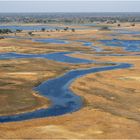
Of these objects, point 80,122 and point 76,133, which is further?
point 80,122

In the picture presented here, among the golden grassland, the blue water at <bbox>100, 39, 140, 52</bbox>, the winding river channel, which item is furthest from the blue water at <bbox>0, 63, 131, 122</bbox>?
the blue water at <bbox>100, 39, 140, 52</bbox>

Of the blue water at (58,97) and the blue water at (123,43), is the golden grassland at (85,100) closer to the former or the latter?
the blue water at (58,97)

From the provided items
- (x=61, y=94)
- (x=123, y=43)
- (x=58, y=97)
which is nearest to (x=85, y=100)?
(x=58, y=97)

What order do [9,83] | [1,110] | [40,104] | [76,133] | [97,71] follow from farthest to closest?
[97,71]
[9,83]
[40,104]
[1,110]
[76,133]

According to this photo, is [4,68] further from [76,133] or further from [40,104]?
[76,133]

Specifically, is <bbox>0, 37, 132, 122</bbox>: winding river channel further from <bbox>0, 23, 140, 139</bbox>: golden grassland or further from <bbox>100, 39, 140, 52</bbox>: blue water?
<bbox>100, 39, 140, 52</bbox>: blue water

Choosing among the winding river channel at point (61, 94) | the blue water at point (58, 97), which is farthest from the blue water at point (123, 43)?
the blue water at point (58, 97)

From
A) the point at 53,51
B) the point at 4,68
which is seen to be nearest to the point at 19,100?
the point at 4,68

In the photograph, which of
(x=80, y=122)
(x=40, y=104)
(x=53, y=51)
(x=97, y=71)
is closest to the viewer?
(x=80, y=122)
